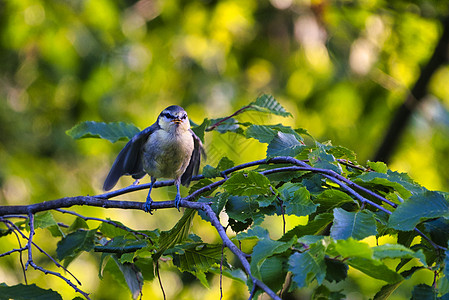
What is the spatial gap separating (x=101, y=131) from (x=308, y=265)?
1.55m

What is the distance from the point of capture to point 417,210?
137 cm

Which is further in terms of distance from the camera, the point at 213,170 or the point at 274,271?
the point at 213,170

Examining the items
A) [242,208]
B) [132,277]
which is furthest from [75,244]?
[242,208]

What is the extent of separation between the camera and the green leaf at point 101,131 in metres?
2.47

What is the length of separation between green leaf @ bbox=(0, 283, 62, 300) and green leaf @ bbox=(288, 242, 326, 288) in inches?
31.8

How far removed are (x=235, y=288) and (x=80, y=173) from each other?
2038 mm

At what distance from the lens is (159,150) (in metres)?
3.11

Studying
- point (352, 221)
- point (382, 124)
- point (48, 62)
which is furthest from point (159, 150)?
point (382, 124)

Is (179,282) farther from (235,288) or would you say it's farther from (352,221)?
(352,221)

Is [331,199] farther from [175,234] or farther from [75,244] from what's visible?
[75,244]

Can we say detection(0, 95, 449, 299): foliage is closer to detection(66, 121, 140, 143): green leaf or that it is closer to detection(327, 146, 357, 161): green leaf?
detection(327, 146, 357, 161): green leaf

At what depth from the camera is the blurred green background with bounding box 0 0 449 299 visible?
15.3 ft

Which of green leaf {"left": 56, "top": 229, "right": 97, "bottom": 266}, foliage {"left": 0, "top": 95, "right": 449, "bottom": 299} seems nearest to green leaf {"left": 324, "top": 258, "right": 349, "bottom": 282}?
foliage {"left": 0, "top": 95, "right": 449, "bottom": 299}

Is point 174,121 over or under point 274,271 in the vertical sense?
over
